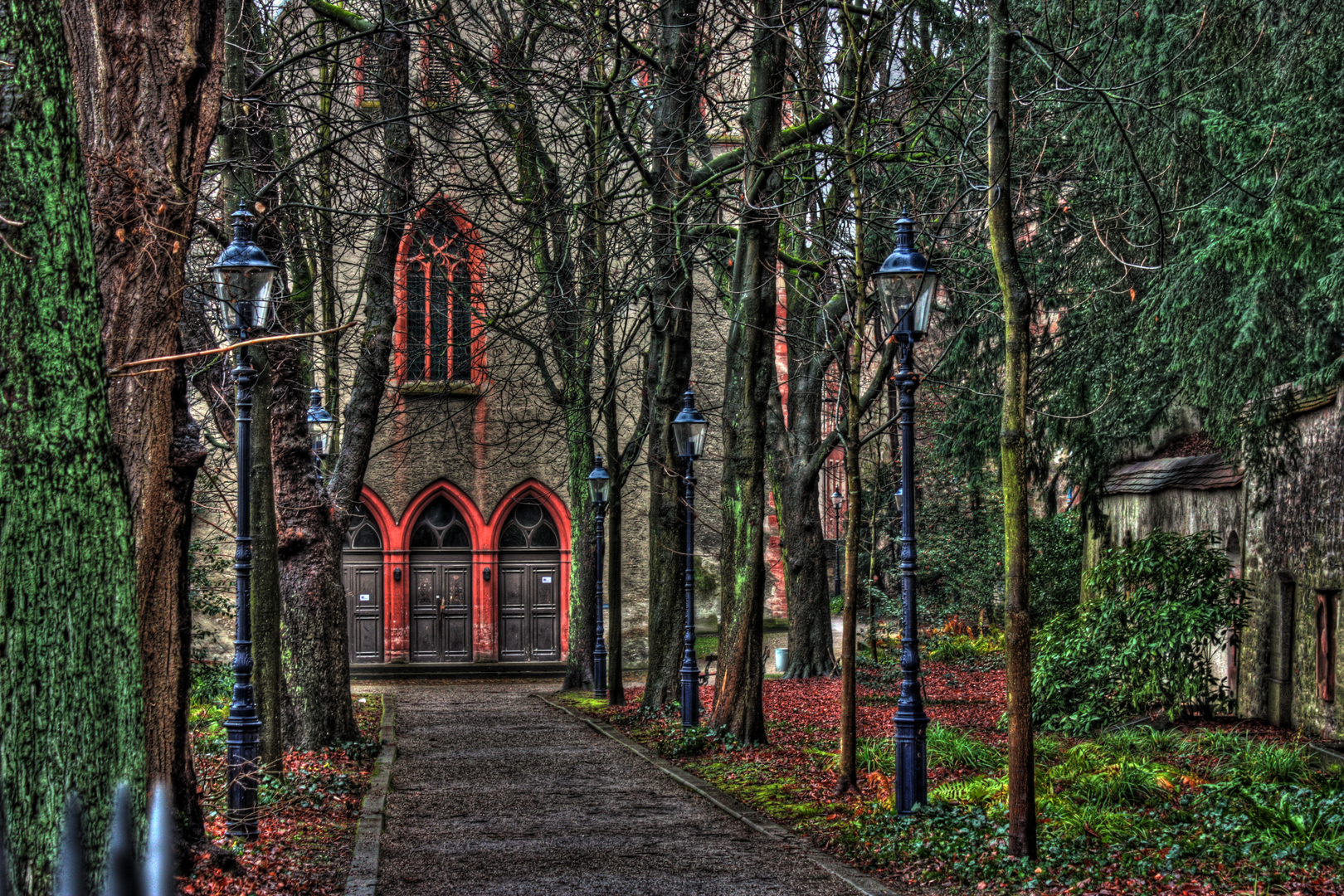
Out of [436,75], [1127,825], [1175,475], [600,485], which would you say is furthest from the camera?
[600,485]

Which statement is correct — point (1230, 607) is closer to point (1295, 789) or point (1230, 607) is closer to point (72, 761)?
point (1295, 789)

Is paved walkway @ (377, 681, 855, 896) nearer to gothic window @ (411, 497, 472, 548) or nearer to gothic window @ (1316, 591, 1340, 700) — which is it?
gothic window @ (1316, 591, 1340, 700)

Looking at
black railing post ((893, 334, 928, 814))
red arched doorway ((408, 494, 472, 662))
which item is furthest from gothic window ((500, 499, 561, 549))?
black railing post ((893, 334, 928, 814))

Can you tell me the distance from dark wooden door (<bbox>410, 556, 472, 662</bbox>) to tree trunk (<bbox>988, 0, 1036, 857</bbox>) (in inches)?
838

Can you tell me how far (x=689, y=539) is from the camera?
15.9 m

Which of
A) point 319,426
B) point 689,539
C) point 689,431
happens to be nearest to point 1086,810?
point 689,539

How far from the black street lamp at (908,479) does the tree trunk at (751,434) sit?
12.5 feet

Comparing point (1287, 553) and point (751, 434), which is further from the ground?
point (751, 434)

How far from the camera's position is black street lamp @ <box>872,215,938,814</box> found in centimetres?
964

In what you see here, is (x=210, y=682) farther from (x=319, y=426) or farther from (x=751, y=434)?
(x=751, y=434)

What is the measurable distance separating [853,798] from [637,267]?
8426 mm

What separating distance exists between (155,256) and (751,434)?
7796 mm

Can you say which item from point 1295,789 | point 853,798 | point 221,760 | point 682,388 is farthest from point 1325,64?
point 221,760

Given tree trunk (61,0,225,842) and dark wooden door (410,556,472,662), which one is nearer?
tree trunk (61,0,225,842)
